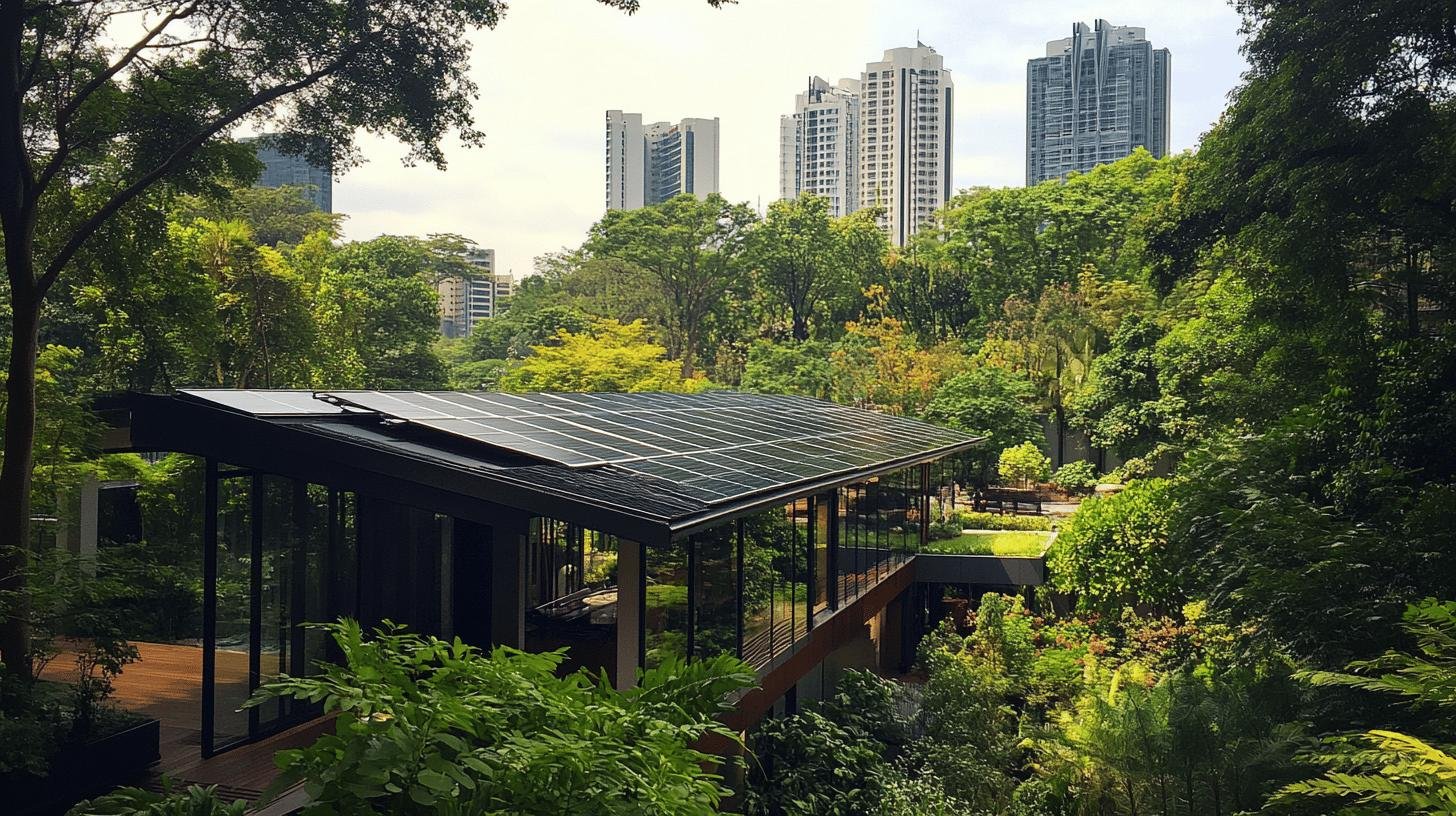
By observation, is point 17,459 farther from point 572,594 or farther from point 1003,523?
point 1003,523

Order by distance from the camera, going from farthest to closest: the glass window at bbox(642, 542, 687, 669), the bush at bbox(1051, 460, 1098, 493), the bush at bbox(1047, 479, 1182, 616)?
the bush at bbox(1051, 460, 1098, 493) < the bush at bbox(1047, 479, 1182, 616) < the glass window at bbox(642, 542, 687, 669)

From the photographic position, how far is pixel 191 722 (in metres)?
10.2

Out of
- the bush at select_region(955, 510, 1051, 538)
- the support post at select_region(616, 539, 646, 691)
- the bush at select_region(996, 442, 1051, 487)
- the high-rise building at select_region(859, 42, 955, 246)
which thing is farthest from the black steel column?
the high-rise building at select_region(859, 42, 955, 246)

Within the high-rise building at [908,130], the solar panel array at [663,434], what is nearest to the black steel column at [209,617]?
the solar panel array at [663,434]

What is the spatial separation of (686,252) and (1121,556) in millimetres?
41632

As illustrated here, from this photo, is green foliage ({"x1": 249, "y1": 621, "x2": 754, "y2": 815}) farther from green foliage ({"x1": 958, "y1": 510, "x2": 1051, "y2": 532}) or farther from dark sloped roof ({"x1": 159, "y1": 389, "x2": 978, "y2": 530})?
green foliage ({"x1": 958, "y1": 510, "x2": 1051, "y2": 532})

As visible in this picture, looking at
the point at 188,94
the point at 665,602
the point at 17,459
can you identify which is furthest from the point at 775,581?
the point at 188,94

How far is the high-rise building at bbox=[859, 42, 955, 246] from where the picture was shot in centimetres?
11831

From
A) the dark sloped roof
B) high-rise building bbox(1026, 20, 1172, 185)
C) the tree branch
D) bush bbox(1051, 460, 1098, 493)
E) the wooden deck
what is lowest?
the wooden deck

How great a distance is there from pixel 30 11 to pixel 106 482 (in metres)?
7.36

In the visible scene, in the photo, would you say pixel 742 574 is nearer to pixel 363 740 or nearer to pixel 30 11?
pixel 363 740

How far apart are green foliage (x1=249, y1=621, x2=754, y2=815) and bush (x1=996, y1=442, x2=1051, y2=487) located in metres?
29.0

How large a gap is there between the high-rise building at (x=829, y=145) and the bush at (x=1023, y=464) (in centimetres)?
9281

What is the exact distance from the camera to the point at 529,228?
87.9 m
